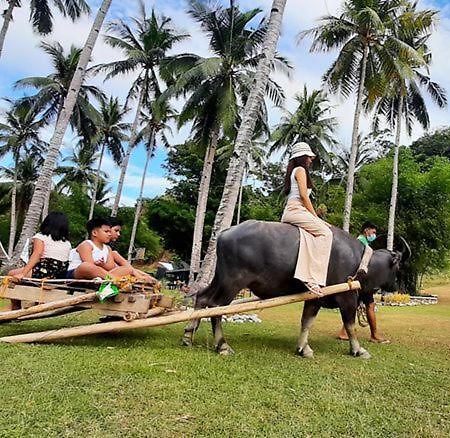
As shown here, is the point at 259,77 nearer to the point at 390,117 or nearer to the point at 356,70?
the point at 356,70

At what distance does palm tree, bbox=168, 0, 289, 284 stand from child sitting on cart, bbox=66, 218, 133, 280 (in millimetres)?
15009

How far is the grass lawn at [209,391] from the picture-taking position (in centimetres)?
305

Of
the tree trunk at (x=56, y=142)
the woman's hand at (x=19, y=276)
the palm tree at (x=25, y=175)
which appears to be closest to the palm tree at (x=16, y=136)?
the palm tree at (x=25, y=175)

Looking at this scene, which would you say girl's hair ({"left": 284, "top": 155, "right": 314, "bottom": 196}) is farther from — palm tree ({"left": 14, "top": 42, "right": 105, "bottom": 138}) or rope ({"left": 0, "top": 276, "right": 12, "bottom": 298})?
palm tree ({"left": 14, "top": 42, "right": 105, "bottom": 138})

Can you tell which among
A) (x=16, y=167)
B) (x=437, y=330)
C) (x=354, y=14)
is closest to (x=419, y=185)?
(x=354, y=14)

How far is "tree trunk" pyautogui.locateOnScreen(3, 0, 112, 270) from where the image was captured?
13.7m

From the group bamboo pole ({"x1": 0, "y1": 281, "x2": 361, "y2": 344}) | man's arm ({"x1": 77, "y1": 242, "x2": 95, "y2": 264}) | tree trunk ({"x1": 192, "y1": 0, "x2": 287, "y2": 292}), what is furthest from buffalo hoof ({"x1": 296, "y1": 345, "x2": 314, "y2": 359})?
tree trunk ({"x1": 192, "y1": 0, "x2": 287, "y2": 292})

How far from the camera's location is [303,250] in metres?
5.40

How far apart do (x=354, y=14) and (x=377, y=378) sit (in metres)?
17.6

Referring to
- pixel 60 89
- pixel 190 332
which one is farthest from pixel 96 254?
pixel 60 89

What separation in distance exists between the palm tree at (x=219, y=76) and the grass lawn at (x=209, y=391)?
1586cm

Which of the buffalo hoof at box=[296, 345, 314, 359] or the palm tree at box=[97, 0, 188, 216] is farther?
the palm tree at box=[97, 0, 188, 216]

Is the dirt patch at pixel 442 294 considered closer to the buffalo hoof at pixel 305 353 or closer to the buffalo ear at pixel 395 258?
the buffalo ear at pixel 395 258

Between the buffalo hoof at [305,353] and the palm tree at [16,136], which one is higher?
the palm tree at [16,136]
